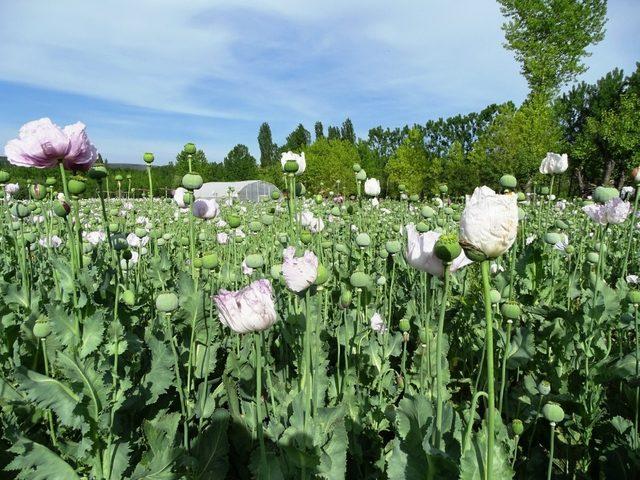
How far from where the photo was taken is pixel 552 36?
24.4m

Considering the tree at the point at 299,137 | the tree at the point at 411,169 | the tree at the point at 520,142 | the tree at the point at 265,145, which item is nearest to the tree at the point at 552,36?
the tree at the point at 520,142

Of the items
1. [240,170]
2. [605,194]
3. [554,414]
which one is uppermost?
[240,170]

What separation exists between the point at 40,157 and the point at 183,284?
679 millimetres

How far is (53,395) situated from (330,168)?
26928 mm

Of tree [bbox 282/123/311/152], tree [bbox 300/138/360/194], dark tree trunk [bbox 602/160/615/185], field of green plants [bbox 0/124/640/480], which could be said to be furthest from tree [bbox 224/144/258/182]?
field of green plants [bbox 0/124/640/480]

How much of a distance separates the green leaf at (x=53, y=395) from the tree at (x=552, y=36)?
26626 mm

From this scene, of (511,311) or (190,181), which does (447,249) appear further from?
(190,181)

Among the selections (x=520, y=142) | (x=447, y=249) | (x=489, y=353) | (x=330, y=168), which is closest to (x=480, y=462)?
(x=489, y=353)

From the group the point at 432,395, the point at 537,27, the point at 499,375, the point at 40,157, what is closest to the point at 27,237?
Answer: the point at 40,157

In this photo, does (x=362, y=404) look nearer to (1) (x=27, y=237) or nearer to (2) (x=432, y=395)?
(2) (x=432, y=395)

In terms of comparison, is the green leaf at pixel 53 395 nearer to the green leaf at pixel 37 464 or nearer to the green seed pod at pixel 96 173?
the green leaf at pixel 37 464

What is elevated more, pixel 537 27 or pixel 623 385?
pixel 537 27

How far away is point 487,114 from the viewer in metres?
51.9

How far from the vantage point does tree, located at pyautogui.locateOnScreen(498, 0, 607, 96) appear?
23969 millimetres
